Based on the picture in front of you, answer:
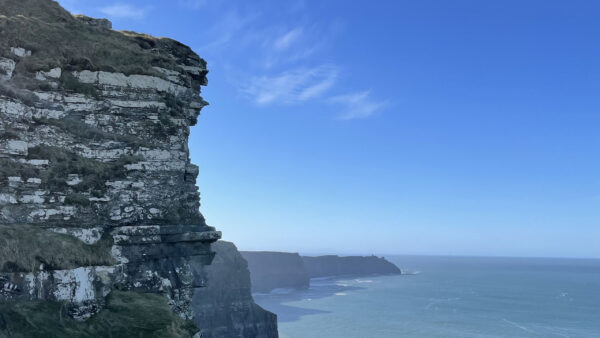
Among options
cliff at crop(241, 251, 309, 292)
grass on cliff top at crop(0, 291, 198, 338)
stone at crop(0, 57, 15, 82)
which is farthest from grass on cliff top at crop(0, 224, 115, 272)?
cliff at crop(241, 251, 309, 292)

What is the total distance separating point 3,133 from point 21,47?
349 cm

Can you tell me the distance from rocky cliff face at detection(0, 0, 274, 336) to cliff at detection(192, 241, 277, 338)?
4573 centimetres

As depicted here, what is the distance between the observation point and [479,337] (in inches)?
2645

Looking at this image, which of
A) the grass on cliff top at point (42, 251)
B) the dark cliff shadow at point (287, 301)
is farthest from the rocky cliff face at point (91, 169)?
the dark cliff shadow at point (287, 301)

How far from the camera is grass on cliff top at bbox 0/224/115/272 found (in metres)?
9.94

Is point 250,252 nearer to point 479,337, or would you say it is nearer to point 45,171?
point 479,337

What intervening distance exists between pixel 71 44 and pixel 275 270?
147 meters

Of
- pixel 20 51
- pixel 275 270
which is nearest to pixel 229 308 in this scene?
pixel 20 51

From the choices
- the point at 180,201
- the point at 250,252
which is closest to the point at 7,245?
the point at 180,201

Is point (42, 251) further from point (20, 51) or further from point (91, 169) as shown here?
point (20, 51)

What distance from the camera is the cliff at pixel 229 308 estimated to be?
57.4 metres

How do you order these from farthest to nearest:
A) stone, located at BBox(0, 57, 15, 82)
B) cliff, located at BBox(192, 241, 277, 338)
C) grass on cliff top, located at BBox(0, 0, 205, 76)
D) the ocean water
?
1. the ocean water
2. cliff, located at BBox(192, 241, 277, 338)
3. grass on cliff top, located at BBox(0, 0, 205, 76)
4. stone, located at BBox(0, 57, 15, 82)

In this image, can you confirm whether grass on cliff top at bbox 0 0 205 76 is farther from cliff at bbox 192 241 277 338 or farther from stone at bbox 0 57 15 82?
cliff at bbox 192 241 277 338

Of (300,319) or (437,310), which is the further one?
(437,310)
